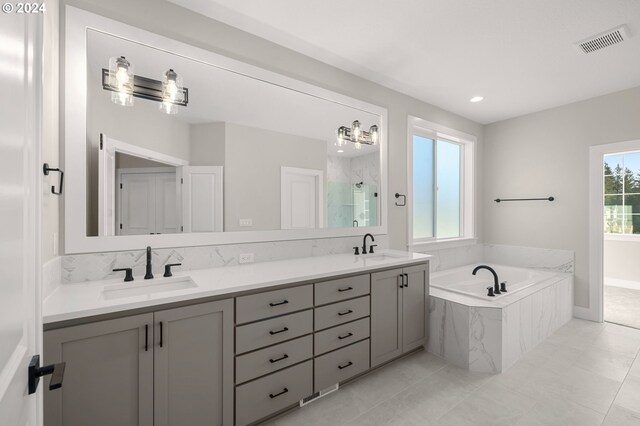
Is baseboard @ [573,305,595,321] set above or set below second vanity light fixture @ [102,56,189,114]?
below

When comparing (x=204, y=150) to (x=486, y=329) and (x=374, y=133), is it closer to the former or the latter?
(x=374, y=133)

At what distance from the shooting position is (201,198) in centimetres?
213

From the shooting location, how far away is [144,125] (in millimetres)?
1926

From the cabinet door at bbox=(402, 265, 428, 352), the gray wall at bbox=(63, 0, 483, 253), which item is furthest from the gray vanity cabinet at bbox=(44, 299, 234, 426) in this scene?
the gray wall at bbox=(63, 0, 483, 253)

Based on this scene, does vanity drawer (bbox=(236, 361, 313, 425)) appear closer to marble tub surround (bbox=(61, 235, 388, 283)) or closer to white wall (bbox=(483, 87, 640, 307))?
marble tub surround (bbox=(61, 235, 388, 283))

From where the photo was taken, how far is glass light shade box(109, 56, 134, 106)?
1.82 m

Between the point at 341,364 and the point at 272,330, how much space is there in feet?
2.28

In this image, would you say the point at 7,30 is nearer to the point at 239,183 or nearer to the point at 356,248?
the point at 239,183

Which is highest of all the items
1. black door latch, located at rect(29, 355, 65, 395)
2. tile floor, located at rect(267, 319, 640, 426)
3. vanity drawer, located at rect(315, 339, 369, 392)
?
black door latch, located at rect(29, 355, 65, 395)

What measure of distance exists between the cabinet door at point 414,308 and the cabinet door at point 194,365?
1574mm

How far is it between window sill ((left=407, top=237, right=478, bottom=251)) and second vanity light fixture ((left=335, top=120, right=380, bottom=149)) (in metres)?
1.31

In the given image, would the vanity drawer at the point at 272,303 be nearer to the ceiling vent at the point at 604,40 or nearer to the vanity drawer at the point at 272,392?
the vanity drawer at the point at 272,392

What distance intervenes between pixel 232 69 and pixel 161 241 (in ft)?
4.51

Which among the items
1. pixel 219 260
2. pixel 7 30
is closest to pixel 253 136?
pixel 219 260
